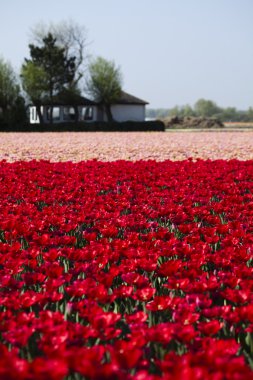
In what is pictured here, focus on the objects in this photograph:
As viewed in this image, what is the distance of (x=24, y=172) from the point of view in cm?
1020

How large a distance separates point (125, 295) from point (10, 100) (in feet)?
164

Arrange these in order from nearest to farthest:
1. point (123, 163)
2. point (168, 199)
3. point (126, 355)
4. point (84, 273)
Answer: point (126, 355)
point (84, 273)
point (168, 199)
point (123, 163)

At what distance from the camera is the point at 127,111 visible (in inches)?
2527

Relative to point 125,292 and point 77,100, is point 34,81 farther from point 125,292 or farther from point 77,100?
point 125,292

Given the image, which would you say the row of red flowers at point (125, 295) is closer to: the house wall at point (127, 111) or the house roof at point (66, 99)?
the house roof at point (66, 99)

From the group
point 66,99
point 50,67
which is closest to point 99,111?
point 66,99

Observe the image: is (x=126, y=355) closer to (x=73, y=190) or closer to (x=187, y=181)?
(x=73, y=190)

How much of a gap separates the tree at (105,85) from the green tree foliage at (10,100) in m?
11.4

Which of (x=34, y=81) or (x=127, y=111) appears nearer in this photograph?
(x=34, y=81)

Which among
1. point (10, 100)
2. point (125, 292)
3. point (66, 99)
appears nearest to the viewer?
point (125, 292)

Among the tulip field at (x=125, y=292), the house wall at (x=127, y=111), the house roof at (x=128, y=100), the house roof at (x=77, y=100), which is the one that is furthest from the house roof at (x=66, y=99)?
the tulip field at (x=125, y=292)

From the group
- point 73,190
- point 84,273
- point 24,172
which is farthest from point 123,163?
point 84,273

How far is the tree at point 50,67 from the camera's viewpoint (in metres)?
55.2

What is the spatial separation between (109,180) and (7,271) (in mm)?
5306
